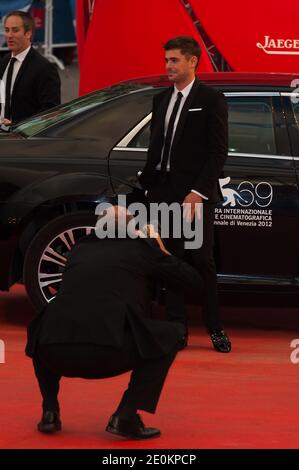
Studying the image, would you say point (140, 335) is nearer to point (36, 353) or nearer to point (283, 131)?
point (36, 353)

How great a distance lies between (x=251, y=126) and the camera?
9.65m

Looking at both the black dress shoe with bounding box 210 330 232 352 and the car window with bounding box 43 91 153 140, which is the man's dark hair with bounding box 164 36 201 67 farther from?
the black dress shoe with bounding box 210 330 232 352

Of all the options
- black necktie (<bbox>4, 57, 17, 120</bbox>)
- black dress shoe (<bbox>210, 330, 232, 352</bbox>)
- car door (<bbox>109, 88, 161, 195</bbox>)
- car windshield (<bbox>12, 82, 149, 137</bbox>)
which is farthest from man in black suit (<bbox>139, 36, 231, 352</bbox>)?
black necktie (<bbox>4, 57, 17, 120</bbox>)

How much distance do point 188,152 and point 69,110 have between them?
1.40 m

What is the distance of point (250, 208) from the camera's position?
9336 mm

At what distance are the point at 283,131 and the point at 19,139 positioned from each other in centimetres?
172

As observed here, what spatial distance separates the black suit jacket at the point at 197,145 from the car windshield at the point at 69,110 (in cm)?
99

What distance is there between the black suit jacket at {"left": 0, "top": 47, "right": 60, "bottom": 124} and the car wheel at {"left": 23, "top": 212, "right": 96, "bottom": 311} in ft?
5.83

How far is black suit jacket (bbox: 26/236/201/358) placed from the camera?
6.88 m

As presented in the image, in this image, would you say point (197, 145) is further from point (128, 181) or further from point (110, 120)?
point (110, 120)

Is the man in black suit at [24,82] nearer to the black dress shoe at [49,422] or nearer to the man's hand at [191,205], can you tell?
the man's hand at [191,205]

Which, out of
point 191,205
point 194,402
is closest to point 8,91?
point 191,205

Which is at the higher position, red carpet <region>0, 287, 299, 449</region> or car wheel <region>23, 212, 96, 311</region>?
car wheel <region>23, 212, 96, 311</region>

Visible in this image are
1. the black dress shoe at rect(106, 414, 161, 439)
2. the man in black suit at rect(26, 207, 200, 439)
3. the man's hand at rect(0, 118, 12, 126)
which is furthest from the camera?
the man's hand at rect(0, 118, 12, 126)
